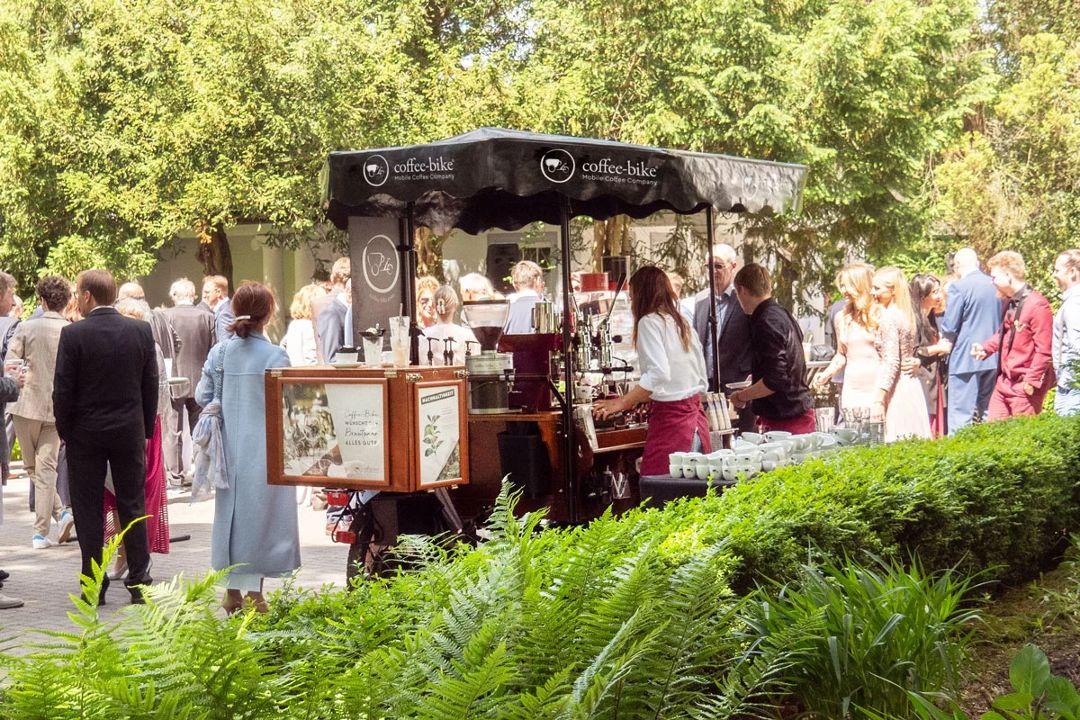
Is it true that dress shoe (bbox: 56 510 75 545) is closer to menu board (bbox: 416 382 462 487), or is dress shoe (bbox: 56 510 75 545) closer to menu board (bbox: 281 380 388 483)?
menu board (bbox: 281 380 388 483)

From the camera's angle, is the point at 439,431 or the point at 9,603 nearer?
the point at 439,431

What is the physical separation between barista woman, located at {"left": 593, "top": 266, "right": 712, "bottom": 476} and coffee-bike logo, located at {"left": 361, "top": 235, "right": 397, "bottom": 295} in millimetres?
2235

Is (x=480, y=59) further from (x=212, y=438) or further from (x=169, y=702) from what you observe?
(x=169, y=702)

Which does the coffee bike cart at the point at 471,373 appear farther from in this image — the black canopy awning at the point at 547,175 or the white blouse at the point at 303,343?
the white blouse at the point at 303,343

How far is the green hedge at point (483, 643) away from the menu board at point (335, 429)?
2.47 metres

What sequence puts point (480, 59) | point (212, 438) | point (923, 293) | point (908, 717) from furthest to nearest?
point (480, 59), point (923, 293), point (212, 438), point (908, 717)

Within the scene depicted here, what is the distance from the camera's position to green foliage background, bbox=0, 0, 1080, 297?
2373 centimetres

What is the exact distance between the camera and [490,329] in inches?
358

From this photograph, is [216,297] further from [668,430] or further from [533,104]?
[533,104]

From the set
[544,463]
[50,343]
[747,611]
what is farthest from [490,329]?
Result: [747,611]

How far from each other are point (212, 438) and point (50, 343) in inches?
117

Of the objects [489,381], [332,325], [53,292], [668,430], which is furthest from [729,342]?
[53,292]

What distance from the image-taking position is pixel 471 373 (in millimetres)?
8375

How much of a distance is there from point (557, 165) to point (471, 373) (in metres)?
1.45
